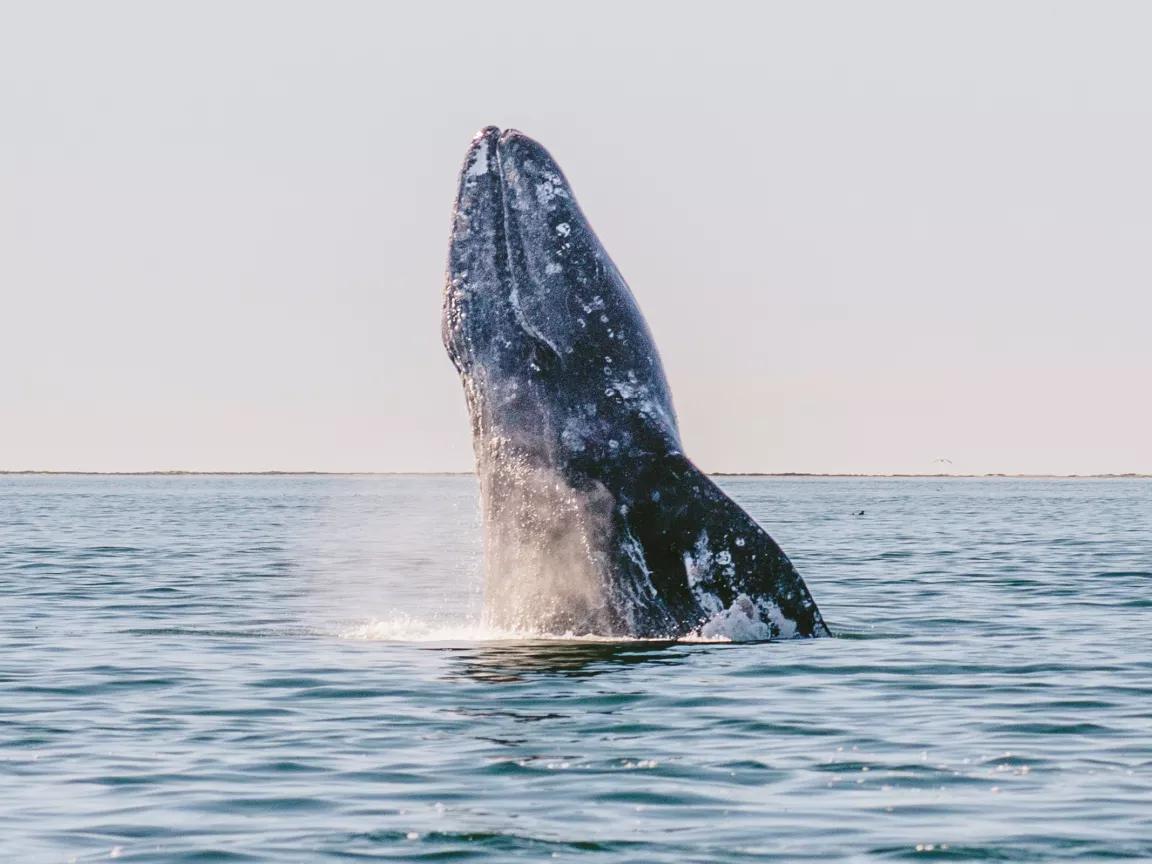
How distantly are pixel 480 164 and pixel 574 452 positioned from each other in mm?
2250

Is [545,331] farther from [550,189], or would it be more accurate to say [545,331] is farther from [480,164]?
[480,164]

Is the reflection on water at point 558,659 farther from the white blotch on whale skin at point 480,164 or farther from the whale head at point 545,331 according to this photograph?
the white blotch on whale skin at point 480,164

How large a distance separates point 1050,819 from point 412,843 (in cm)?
271

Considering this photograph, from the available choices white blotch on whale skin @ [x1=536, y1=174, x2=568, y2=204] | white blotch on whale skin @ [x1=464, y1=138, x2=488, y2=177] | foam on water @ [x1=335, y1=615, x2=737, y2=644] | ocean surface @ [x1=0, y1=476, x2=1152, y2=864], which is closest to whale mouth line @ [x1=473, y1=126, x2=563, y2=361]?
white blotch on whale skin @ [x1=464, y1=138, x2=488, y2=177]

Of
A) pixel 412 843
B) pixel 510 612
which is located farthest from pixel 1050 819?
pixel 510 612

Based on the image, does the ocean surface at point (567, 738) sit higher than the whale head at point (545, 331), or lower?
lower

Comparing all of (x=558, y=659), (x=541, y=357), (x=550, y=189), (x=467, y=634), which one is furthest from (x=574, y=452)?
(x=467, y=634)

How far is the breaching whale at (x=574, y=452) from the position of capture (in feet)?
41.5

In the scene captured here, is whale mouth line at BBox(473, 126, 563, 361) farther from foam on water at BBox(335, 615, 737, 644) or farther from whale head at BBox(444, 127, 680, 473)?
foam on water at BBox(335, 615, 737, 644)

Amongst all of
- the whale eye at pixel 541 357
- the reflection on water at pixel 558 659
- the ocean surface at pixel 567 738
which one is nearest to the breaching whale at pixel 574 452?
the whale eye at pixel 541 357

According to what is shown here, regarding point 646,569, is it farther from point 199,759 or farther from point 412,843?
point 412,843

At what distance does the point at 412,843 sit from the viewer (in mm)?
7953

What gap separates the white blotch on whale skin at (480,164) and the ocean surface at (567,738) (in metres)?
3.31

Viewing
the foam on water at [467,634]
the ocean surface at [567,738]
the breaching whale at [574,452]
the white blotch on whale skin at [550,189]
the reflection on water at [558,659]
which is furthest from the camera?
the white blotch on whale skin at [550,189]
